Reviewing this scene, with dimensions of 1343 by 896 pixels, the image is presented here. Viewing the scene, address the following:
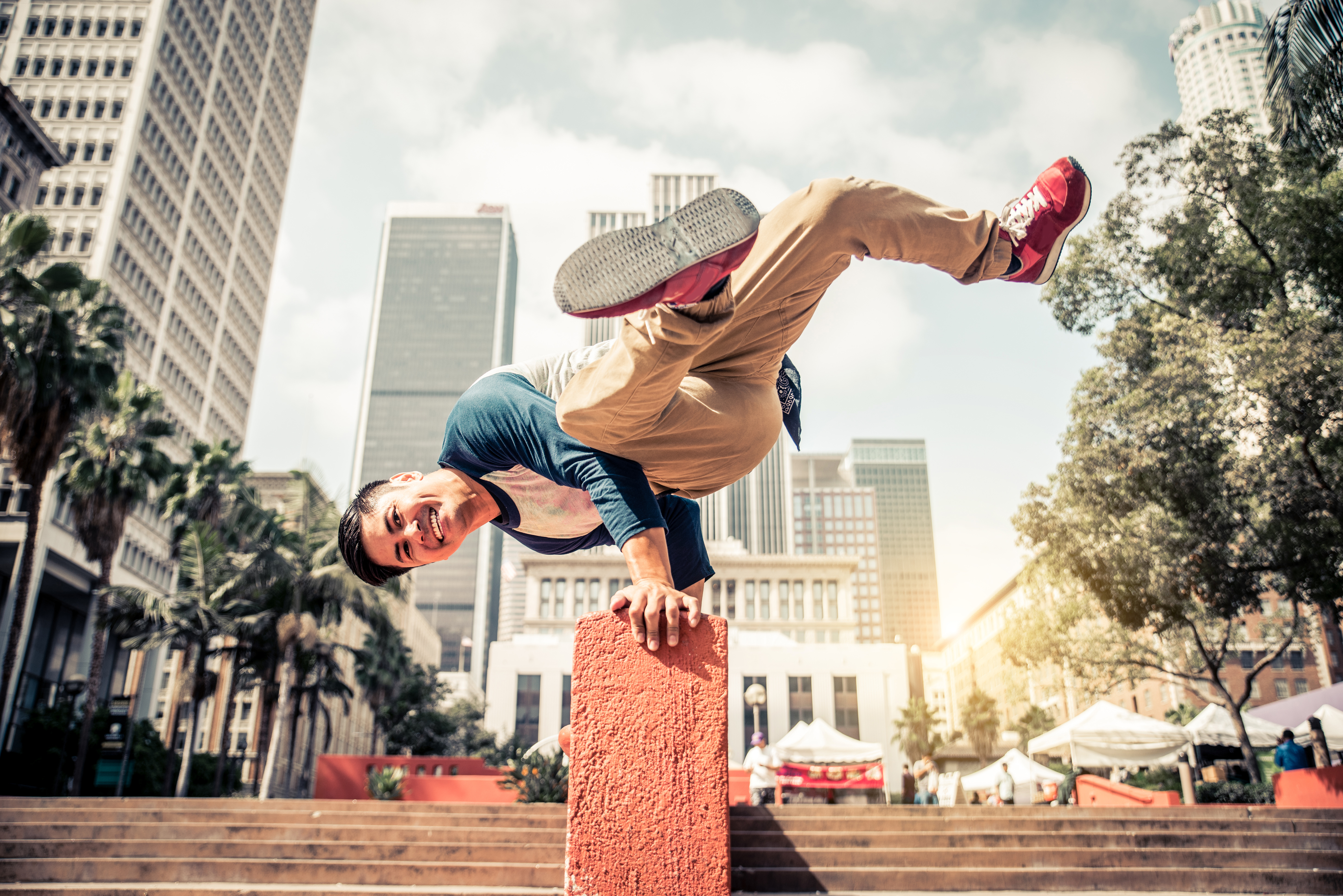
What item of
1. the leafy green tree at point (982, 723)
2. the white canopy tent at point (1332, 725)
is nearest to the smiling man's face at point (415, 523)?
the white canopy tent at point (1332, 725)

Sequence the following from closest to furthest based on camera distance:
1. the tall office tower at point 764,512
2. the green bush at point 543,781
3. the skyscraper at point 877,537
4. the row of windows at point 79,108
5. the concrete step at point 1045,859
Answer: the concrete step at point 1045,859 < the green bush at point 543,781 < the row of windows at point 79,108 < the tall office tower at point 764,512 < the skyscraper at point 877,537

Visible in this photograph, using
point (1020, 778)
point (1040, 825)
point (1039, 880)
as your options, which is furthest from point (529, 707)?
point (1039, 880)

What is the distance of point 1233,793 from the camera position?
57.3 feet

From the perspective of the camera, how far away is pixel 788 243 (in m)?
2.60

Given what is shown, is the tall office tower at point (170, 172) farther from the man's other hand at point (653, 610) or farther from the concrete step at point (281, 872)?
the man's other hand at point (653, 610)

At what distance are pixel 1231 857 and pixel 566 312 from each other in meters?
9.51

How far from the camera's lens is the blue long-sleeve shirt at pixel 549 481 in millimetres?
2863

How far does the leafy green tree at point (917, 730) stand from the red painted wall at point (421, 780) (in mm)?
42020

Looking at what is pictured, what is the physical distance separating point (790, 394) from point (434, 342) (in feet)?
577

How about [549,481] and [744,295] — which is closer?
[744,295]

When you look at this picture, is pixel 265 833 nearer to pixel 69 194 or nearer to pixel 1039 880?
pixel 1039 880

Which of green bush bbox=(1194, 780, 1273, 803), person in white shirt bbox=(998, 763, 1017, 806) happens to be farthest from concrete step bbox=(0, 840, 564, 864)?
green bush bbox=(1194, 780, 1273, 803)

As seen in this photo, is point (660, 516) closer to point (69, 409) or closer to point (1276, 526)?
point (1276, 526)

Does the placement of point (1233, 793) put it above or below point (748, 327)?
below
